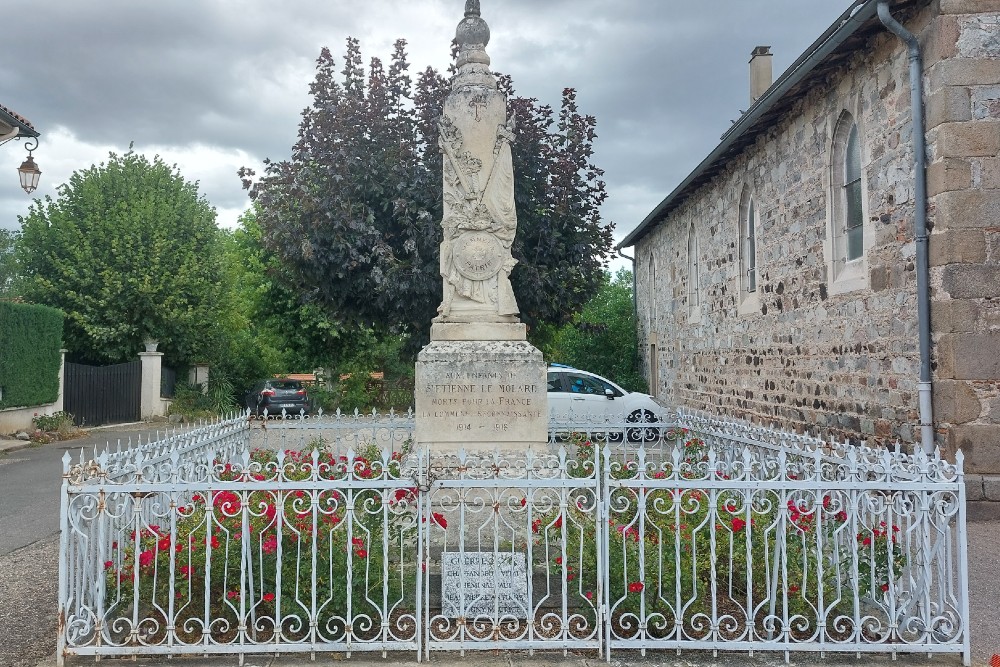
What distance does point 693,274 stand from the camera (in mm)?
17922

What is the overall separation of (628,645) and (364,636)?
1397 mm

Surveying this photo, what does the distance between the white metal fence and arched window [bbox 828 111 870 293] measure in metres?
5.68

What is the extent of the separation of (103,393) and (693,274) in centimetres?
1486

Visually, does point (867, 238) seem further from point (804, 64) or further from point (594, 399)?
point (594, 399)

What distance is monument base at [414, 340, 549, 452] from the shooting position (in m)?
6.18

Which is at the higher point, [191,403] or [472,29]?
[472,29]

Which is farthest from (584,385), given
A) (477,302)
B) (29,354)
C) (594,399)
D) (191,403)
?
(191,403)

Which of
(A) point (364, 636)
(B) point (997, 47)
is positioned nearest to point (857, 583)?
(A) point (364, 636)

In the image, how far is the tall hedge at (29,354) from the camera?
51.3ft

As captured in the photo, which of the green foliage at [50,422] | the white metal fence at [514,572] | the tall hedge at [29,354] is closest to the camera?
the white metal fence at [514,572]

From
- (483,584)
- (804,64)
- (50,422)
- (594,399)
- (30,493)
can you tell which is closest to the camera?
(483,584)

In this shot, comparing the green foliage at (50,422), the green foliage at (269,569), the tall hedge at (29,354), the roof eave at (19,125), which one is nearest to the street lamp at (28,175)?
the roof eave at (19,125)

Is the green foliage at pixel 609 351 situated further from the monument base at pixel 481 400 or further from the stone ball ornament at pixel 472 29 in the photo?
the monument base at pixel 481 400

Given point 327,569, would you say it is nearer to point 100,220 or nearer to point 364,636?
point 364,636
